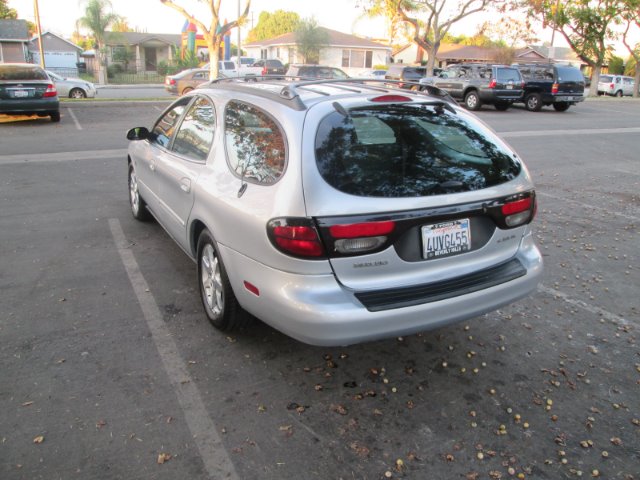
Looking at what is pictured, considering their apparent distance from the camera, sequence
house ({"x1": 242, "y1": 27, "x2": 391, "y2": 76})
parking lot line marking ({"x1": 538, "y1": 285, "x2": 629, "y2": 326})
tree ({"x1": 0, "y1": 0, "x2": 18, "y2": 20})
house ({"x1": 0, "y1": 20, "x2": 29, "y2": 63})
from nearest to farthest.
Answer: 1. parking lot line marking ({"x1": 538, "y1": 285, "x2": 629, "y2": 326})
2. house ({"x1": 0, "y1": 20, "x2": 29, "y2": 63})
3. tree ({"x1": 0, "y1": 0, "x2": 18, "y2": 20})
4. house ({"x1": 242, "y1": 27, "x2": 391, "y2": 76})

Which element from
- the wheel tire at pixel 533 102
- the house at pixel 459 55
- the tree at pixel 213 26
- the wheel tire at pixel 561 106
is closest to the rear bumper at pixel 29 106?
the tree at pixel 213 26

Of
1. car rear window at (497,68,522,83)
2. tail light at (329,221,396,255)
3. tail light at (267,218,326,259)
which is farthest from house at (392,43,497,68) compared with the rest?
tail light at (267,218,326,259)

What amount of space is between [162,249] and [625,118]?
2094 cm

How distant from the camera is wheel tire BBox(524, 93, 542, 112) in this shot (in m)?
22.1

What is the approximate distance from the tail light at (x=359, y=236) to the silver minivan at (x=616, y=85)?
44352 millimetres

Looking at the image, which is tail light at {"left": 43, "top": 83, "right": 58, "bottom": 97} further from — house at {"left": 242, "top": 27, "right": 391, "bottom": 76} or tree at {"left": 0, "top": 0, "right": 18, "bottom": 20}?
house at {"left": 242, "top": 27, "right": 391, "bottom": 76}

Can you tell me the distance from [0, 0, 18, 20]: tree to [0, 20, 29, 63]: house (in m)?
4.07

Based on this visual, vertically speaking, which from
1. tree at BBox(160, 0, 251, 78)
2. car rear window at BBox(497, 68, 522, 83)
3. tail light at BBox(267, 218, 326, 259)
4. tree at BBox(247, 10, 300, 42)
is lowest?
tail light at BBox(267, 218, 326, 259)

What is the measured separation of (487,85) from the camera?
21359 mm

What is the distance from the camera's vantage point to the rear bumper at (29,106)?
13.4 meters

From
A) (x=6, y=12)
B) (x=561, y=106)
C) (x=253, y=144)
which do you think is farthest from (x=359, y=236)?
(x=6, y=12)

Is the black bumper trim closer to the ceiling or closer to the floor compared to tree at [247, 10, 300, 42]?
closer to the floor

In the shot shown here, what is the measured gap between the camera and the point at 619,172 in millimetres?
10133

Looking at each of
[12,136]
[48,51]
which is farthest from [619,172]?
[48,51]
